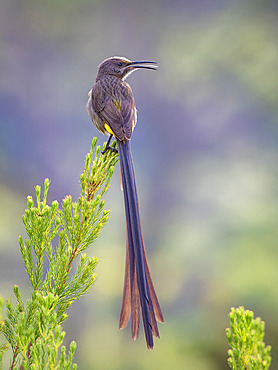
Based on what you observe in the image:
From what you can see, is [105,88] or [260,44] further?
[260,44]

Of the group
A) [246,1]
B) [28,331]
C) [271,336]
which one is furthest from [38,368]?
[246,1]

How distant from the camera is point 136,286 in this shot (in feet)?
3.60

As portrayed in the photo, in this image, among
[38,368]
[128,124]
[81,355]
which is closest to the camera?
[38,368]

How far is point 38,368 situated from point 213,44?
5912 mm

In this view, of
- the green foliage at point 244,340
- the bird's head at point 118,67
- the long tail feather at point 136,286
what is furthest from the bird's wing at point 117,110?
the green foliage at point 244,340

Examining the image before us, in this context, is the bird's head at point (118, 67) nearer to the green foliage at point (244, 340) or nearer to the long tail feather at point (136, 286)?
the long tail feather at point (136, 286)

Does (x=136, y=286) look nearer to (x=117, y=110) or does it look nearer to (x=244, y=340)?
(x=244, y=340)

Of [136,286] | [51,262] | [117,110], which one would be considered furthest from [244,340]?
[117,110]

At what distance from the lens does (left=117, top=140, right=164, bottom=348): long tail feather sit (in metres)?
1.01

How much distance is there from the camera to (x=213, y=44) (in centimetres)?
599

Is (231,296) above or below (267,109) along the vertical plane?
below

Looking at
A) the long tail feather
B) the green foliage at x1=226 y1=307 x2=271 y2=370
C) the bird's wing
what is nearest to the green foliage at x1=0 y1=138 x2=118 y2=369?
the long tail feather

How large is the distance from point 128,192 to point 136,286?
357 mm

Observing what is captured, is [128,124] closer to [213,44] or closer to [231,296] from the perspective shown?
[231,296]
